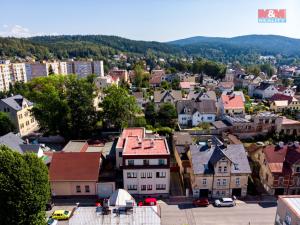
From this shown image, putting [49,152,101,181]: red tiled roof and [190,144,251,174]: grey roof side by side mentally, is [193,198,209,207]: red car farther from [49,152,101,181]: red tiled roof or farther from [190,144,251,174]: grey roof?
[49,152,101,181]: red tiled roof

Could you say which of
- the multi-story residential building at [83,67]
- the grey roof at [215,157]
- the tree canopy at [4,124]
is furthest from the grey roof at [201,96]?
the multi-story residential building at [83,67]

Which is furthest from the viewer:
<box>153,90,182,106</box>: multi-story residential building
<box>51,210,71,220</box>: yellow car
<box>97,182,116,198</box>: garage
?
<box>153,90,182,106</box>: multi-story residential building

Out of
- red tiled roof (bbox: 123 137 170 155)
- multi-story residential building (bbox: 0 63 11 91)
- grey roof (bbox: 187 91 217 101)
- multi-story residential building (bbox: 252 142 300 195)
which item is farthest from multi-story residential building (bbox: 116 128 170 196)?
multi-story residential building (bbox: 0 63 11 91)

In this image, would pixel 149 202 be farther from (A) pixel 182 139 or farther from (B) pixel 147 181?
(A) pixel 182 139

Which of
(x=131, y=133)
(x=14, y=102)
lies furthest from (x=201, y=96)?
(x=14, y=102)

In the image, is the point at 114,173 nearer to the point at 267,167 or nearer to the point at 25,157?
the point at 25,157

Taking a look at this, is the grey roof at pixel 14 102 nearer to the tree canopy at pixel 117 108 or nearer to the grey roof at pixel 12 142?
the grey roof at pixel 12 142

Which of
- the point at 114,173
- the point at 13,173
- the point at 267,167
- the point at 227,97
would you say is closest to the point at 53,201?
the point at 114,173

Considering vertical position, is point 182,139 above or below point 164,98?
below
